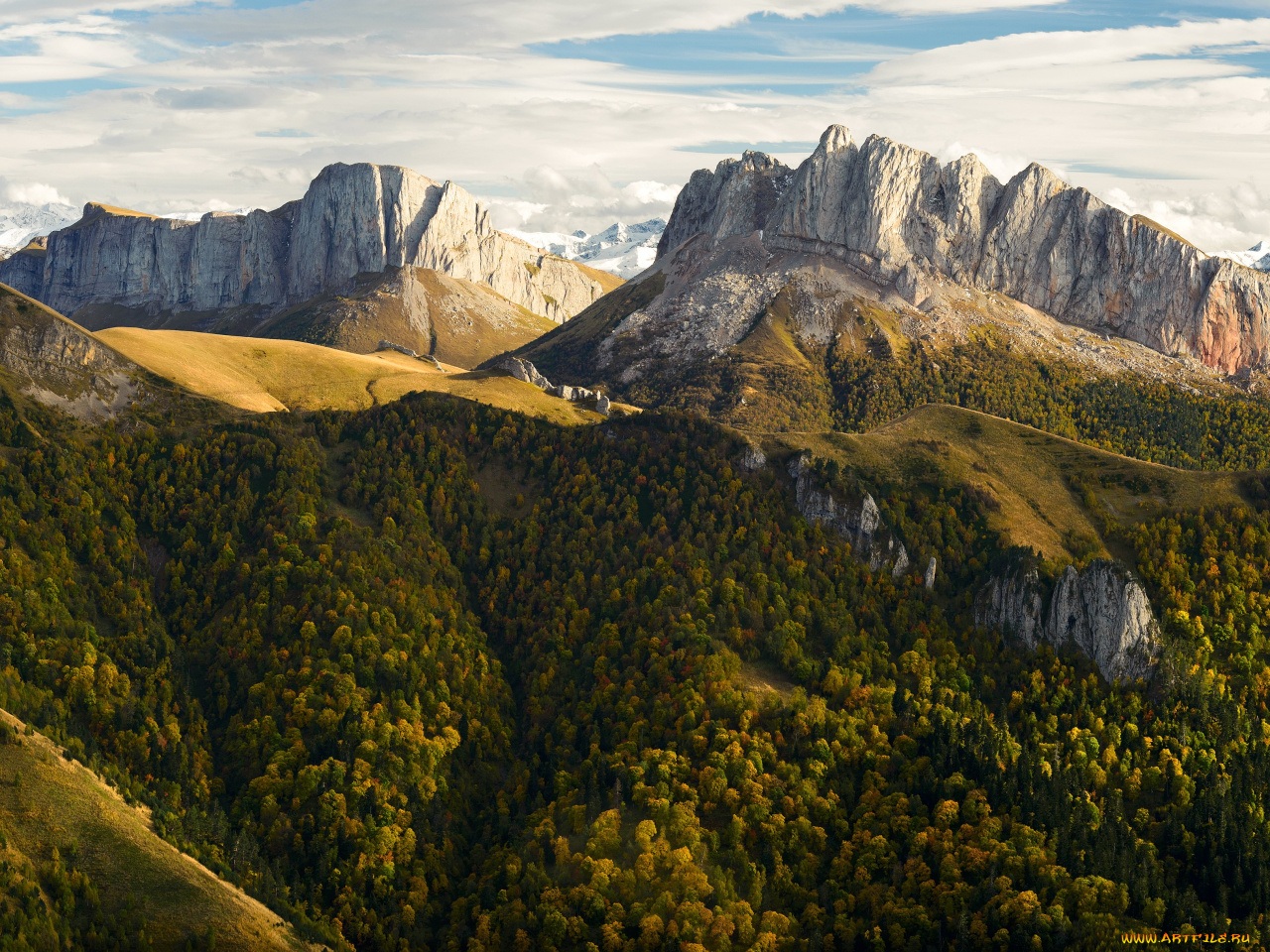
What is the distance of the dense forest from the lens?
135000 millimetres

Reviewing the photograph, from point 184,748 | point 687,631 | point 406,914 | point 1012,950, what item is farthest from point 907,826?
point 184,748

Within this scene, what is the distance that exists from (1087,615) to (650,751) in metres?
83.6

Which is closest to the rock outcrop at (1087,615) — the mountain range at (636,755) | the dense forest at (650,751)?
the mountain range at (636,755)

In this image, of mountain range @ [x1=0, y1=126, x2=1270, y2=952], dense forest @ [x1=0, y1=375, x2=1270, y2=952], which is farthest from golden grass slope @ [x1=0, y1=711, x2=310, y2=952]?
dense forest @ [x1=0, y1=375, x2=1270, y2=952]

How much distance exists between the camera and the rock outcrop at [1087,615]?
17925 centimetres

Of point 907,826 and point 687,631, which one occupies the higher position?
point 687,631

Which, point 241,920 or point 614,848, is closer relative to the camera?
point 241,920

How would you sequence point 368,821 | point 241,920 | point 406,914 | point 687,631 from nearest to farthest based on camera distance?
point 241,920 → point 406,914 → point 368,821 → point 687,631

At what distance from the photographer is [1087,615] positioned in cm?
18362

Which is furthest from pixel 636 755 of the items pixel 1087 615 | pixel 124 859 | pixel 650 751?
pixel 1087 615

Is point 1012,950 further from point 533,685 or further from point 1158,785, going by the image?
point 533,685

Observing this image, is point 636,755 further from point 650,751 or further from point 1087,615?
point 1087,615

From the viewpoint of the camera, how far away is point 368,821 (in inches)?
6014

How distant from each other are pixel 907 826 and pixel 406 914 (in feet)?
233
